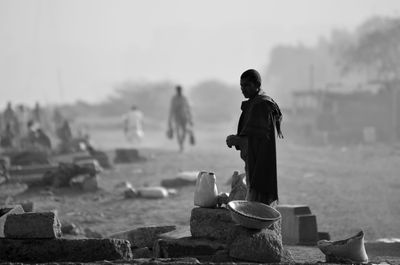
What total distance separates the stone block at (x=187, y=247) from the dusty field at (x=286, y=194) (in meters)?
3.40

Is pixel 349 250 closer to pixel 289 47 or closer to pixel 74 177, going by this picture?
pixel 74 177

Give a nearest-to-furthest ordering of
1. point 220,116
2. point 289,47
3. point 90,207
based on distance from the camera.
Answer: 1. point 90,207
2. point 220,116
3. point 289,47

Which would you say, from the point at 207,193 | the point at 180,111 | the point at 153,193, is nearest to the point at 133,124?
the point at 180,111

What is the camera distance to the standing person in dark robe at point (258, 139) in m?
6.82

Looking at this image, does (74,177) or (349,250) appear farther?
(74,177)

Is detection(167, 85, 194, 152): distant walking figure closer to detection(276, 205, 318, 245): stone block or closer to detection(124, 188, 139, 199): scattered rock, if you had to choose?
detection(124, 188, 139, 199): scattered rock

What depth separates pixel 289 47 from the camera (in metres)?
65.0

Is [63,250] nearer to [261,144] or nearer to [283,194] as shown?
[261,144]

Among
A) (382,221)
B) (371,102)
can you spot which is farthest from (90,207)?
(371,102)

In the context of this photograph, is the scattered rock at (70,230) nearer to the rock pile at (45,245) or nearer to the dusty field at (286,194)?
the dusty field at (286,194)

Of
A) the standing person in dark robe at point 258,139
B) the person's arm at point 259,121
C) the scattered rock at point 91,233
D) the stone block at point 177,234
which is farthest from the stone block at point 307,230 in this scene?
the scattered rock at point 91,233

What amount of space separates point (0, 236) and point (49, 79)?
171900 mm

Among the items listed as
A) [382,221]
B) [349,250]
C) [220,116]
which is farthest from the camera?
[220,116]

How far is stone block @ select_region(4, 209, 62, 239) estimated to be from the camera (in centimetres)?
687
